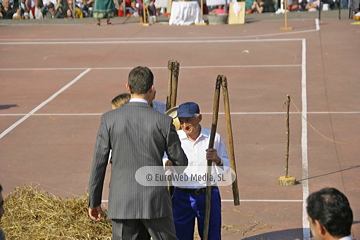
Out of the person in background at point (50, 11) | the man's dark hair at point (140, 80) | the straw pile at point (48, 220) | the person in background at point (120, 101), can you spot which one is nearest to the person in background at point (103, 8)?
the person in background at point (50, 11)

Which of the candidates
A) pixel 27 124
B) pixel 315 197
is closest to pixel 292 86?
pixel 27 124

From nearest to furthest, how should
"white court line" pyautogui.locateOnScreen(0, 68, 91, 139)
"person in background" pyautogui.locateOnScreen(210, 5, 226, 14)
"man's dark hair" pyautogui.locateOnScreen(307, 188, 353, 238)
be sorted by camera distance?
"man's dark hair" pyautogui.locateOnScreen(307, 188, 353, 238) < "white court line" pyautogui.locateOnScreen(0, 68, 91, 139) < "person in background" pyautogui.locateOnScreen(210, 5, 226, 14)

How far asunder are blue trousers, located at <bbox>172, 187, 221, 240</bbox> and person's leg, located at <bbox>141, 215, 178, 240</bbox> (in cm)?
78

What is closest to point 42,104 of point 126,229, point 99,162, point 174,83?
point 174,83

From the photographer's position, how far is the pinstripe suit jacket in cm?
485

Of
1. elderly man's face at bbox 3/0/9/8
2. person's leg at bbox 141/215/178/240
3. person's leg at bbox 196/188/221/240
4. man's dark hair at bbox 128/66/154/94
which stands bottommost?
person's leg at bbox 196/188/221/240

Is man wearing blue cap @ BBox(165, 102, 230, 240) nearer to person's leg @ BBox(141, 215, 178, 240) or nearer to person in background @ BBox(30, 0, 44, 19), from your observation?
person's leg @ BBox(141, 215, 178, 240)

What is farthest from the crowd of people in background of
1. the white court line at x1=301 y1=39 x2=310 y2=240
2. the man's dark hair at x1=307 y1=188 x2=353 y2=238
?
the man's dark hair at x1=307 y1=188 x2=353 y2=238

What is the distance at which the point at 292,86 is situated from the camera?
15.9m

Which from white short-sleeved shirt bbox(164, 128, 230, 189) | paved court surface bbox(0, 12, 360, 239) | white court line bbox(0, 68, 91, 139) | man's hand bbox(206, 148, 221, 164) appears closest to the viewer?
man's hand bbox(206, 148, 221, 164)

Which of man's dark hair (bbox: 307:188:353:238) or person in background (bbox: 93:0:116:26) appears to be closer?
man's dark hair (bbox: 307:188:353:238)

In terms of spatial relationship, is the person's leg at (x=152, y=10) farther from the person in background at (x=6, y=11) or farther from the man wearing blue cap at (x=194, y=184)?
the man wearing blue cap at (x=194, y=184)

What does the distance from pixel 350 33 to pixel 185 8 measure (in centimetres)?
795

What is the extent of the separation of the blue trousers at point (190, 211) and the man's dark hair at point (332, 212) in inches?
97.3
